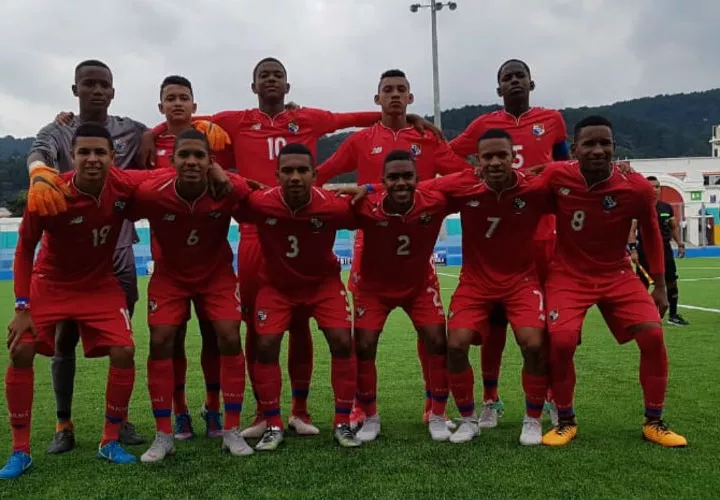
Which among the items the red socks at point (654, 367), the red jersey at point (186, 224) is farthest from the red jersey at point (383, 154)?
the red socks at point (654, 367)

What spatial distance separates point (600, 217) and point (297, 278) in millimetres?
2089

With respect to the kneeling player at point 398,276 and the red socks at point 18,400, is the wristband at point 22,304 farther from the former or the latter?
the kneeling player at point 398,276

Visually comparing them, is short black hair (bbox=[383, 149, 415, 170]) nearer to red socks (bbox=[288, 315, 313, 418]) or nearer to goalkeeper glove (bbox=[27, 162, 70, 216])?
red socks (bbox=[288, 315, 313, 418])

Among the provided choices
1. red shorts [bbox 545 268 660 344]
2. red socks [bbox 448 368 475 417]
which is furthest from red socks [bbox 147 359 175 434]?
red shorts [bbox 545 268 660 344]

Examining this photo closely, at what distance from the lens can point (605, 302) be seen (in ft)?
14.9

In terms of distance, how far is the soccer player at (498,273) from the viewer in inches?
177

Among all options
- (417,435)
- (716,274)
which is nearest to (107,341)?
(417,435)

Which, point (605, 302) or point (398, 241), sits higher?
point (398, 241)

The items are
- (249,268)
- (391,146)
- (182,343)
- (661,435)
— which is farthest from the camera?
(391,146)

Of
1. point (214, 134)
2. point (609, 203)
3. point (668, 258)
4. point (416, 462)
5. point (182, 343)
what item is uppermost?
point (214, 134)

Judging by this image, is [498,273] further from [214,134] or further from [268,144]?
[214,134]

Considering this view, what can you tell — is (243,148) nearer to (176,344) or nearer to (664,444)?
(176,344)

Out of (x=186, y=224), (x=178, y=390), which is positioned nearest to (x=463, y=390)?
(x=178, y=390)

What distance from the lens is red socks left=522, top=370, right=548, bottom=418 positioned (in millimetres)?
4488
